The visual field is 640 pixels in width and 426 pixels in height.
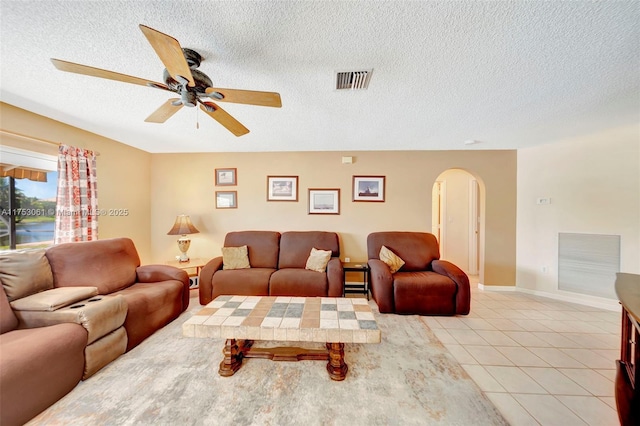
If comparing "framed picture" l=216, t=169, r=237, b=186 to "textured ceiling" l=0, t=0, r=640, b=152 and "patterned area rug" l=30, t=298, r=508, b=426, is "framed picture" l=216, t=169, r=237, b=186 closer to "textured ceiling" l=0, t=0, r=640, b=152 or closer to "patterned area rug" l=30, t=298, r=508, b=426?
"textured ceiling" l=0, t=0, r=640, b=152

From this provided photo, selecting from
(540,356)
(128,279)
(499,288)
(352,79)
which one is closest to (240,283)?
(128,279)

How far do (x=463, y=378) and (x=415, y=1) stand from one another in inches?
100

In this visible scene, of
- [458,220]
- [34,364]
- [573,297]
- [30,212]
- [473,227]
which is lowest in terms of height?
[573,297]

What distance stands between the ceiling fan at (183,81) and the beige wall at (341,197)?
2087mm

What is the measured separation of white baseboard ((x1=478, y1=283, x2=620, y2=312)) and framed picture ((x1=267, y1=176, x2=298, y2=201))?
3.63m

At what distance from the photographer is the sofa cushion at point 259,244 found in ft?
11.1

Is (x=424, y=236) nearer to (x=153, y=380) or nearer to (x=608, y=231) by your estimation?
(x=608, y=231)

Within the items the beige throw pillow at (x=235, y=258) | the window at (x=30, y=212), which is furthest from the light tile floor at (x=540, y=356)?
the window at (x=30, y=212)

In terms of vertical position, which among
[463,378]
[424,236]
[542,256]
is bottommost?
[463,378]

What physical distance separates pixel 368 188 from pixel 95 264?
3.69 metres

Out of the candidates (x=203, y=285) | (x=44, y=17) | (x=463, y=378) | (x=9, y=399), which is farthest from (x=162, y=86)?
(x=463, y=378)

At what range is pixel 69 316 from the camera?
1.60m

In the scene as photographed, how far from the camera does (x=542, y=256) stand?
A: 10.9 feet

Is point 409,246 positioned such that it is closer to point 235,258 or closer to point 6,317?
point 235,258
